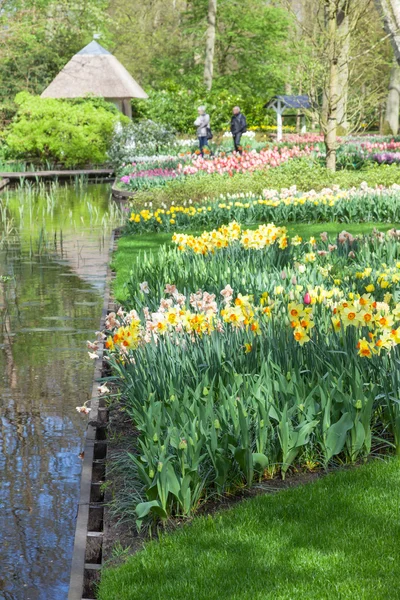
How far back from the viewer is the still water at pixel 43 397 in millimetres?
4414

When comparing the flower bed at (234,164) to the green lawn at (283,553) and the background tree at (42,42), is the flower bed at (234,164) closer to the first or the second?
the green lawn at (283,553)

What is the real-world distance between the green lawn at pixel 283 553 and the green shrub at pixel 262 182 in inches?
482

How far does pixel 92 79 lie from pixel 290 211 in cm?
2312

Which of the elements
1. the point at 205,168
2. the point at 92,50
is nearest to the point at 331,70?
the point at 205,168

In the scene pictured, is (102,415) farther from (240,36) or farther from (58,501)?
(240,36)

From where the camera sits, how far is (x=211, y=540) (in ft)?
12.5

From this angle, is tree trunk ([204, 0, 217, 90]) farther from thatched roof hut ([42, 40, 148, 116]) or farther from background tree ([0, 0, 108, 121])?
thatched roof hut ([42, 40, 148, 116])

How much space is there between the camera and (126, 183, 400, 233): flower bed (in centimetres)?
1405

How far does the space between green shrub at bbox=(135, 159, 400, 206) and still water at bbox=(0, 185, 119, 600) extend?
1.89m

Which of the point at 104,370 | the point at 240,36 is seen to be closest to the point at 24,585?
the point at 104,370

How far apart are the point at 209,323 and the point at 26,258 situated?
27.6 ft

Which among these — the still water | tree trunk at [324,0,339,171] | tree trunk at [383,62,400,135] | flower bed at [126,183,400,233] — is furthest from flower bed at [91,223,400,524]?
tree trunk at [383,62,400,135]

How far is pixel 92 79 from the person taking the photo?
117 feet

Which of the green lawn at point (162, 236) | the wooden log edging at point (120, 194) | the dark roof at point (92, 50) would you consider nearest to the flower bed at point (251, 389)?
the green lawn at point (162, 236)
